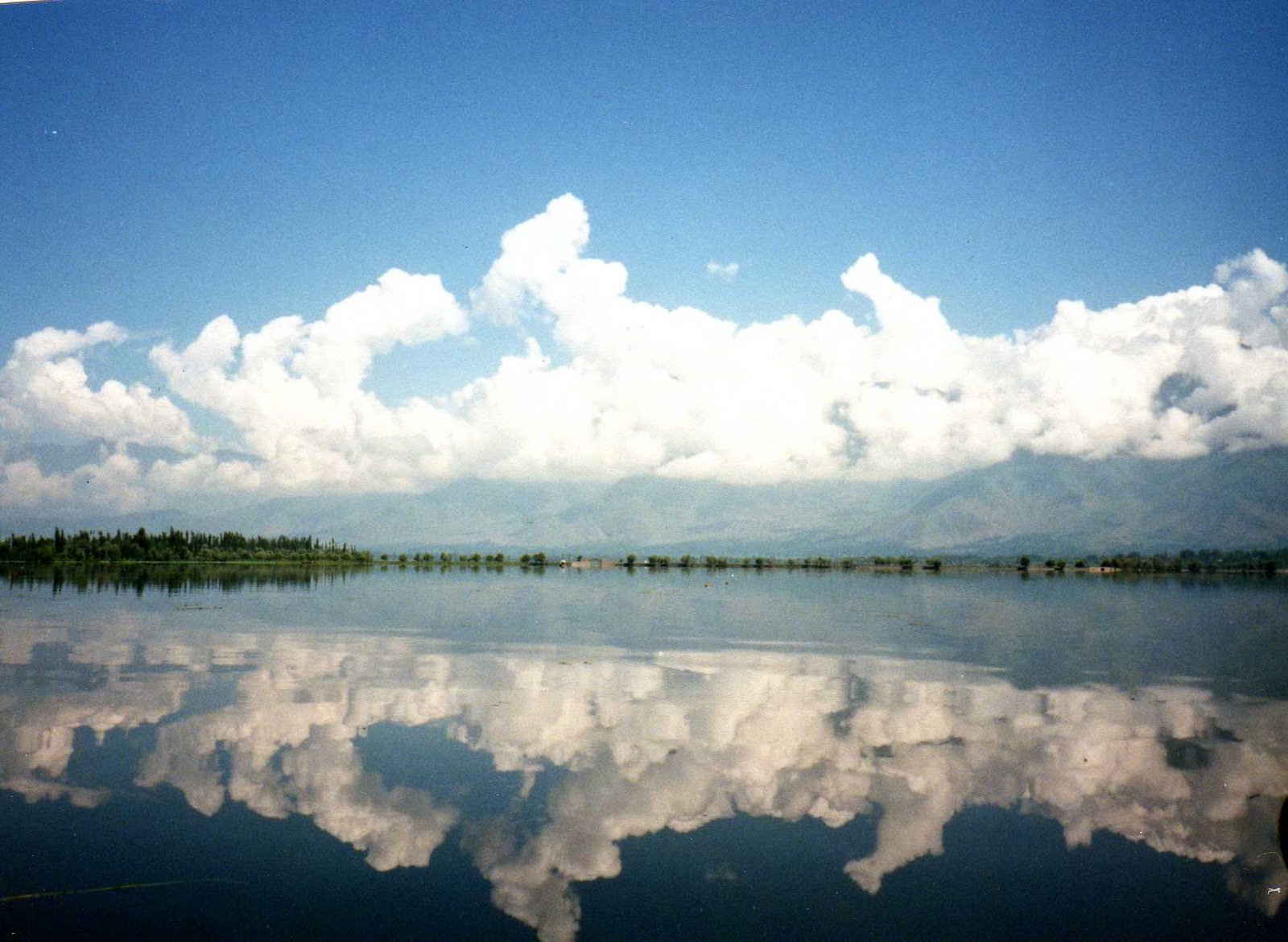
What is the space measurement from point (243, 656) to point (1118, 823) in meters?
30.0

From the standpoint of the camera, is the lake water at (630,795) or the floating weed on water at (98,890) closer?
the floating weed on water at (98,890)

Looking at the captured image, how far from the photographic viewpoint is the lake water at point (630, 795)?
12148 millimetres

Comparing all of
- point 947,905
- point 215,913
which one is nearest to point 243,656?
point 215,913

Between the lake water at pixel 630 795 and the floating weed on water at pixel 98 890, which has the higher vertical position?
the floating weed on water at pixel 98 890

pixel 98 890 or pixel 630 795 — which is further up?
pixel 98 890

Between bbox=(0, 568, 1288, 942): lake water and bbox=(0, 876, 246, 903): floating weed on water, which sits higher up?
bbox=(0, 876, 246, 903): floating weed on water

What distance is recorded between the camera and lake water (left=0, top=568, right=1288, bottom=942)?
1215 centimetres

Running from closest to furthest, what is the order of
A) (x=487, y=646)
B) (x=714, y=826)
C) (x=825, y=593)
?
(x=714, y=826) → (x=487, y=646) → (x=825, y=593)

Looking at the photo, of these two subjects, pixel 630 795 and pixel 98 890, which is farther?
pixel 630 795

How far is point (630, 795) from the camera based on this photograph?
1683 centimetres

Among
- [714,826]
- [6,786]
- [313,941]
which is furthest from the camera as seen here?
[6,786]

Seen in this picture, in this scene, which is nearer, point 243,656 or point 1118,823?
point 1118,823

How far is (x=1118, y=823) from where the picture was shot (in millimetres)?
15930

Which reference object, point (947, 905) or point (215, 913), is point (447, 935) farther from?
point (947, 905)
